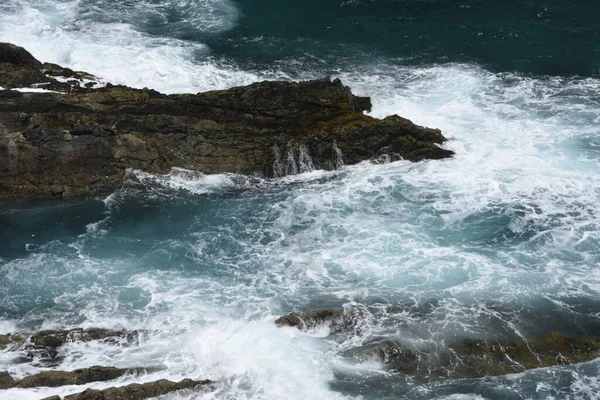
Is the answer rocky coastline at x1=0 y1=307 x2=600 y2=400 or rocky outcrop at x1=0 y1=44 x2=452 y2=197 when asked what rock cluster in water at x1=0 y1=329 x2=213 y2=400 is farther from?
rocky outcrop at x1=0 y1=44 x2=452 y2=197

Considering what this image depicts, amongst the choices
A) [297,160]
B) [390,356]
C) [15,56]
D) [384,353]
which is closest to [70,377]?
[384,353]

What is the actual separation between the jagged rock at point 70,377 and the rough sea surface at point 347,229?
1.13 ft

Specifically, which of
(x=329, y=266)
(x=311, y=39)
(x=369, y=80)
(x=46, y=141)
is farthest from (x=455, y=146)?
(x=46, y=141)

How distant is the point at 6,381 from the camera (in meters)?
23.3

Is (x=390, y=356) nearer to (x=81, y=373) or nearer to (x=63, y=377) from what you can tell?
(x=81, y=373)

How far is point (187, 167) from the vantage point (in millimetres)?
36500

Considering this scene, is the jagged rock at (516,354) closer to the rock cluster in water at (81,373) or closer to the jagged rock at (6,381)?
the rock cluster in water at (81,373)

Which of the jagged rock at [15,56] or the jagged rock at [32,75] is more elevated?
the jagged rock at [15,56]

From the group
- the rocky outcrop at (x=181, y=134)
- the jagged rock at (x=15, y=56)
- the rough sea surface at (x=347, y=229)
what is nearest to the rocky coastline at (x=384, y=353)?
the rough sea surface at (x=347, y=229)

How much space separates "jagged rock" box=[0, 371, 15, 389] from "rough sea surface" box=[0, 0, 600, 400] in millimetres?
346

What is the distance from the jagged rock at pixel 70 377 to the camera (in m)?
23.4

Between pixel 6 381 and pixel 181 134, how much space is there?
54.9 feet

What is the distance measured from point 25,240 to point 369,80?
80.2 ft

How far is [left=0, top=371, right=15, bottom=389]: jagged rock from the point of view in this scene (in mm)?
23250
